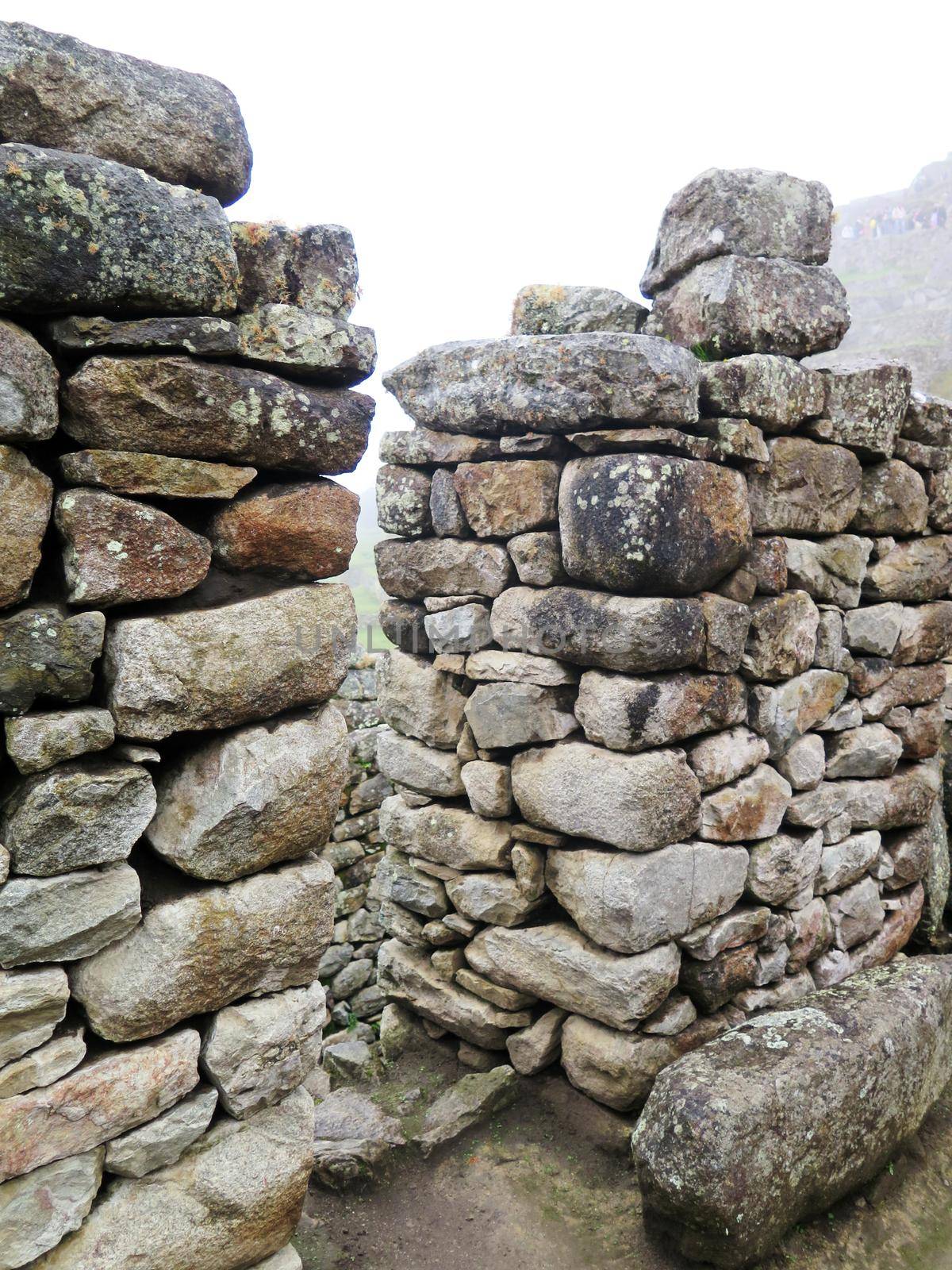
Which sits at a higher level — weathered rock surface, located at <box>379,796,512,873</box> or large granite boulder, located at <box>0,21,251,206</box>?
large granite boulder, located at <box>0,21,251,206</box>

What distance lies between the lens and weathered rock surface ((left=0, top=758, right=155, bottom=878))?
2092 mm

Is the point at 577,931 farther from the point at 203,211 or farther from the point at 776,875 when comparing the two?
the point at 203,211

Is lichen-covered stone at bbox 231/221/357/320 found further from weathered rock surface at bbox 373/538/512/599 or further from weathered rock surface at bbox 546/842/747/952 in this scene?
weathered rock surface at bbox 546/842/747/952

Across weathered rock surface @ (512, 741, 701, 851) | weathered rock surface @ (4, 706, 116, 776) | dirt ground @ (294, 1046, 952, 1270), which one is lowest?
dirt ground @ (294, 1046, 952, 1270)

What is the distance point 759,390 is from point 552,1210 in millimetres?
4182

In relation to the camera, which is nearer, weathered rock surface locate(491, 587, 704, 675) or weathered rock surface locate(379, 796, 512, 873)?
weathered rock surface locate(491, 587, 704, 675)

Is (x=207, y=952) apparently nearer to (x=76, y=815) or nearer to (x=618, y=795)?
(x=76, y=815)

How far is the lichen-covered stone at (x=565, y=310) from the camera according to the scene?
4.73 meters

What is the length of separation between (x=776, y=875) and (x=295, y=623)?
335cm

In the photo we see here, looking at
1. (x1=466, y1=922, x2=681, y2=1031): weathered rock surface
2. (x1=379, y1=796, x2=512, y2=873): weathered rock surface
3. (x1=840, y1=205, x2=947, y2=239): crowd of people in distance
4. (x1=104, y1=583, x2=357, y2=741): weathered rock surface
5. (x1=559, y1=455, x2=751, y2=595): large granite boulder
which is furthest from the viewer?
(x1=840, y1=205, x2=947, y2=239): crowd of people in distance

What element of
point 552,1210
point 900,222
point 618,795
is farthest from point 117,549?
point 900,222

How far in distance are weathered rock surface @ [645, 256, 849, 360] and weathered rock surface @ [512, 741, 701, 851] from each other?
7.37ft

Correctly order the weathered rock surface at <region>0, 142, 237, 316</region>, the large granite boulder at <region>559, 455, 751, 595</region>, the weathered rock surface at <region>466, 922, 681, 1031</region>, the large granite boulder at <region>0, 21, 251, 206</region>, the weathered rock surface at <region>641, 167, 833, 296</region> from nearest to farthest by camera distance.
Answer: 1. the weathered rock surface at <region>0, 142, 237, 316</region>
2. the large granite boulder at <region>0, 21, 251, 206</region>
3. the large granite boulder at <region>559, 455, 751, 595</region>
4. the weathered rock surface at <region>466, 922, 681, 1031</region>
5. the weathered rock surface at <region>641, 167, 833, 296</region>

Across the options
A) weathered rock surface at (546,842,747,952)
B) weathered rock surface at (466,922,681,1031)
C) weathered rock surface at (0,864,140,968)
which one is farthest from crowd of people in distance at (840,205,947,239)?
weathered rock surface at (0,864,140,968)
